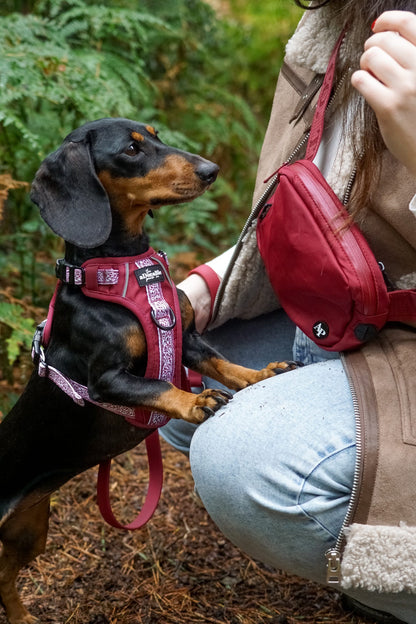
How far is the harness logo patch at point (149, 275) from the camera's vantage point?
1875 millimetres

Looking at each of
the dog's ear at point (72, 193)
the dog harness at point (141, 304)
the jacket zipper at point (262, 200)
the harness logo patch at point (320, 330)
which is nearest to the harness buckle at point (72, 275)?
the dog harness at point (141, 304)

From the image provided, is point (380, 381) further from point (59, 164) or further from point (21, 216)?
point (21, 216)

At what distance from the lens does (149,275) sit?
1.89m

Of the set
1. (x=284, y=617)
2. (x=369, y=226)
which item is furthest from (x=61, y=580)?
(x=369, y=226)

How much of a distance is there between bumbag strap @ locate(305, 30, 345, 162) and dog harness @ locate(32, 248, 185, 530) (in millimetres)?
517

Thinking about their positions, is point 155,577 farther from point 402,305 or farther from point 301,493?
point 402,305

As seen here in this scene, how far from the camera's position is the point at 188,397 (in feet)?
5.92

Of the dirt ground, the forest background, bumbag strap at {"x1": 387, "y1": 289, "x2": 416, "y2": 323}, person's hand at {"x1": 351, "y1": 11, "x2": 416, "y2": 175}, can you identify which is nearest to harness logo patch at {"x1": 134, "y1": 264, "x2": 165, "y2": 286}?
bumbag strap at {"x1": 387, "y1": 289, "x2": 416, "y2": 323}

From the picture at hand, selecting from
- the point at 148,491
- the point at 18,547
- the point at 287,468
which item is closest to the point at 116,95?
the point at 148,491

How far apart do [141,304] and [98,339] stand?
0.14m

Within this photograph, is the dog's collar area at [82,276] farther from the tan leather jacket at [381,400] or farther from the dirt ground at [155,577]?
the dirt ground at [155,577]

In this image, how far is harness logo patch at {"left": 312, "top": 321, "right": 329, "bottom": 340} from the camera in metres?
1.73

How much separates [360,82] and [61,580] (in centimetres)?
195

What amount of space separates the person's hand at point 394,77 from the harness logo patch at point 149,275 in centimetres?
76
